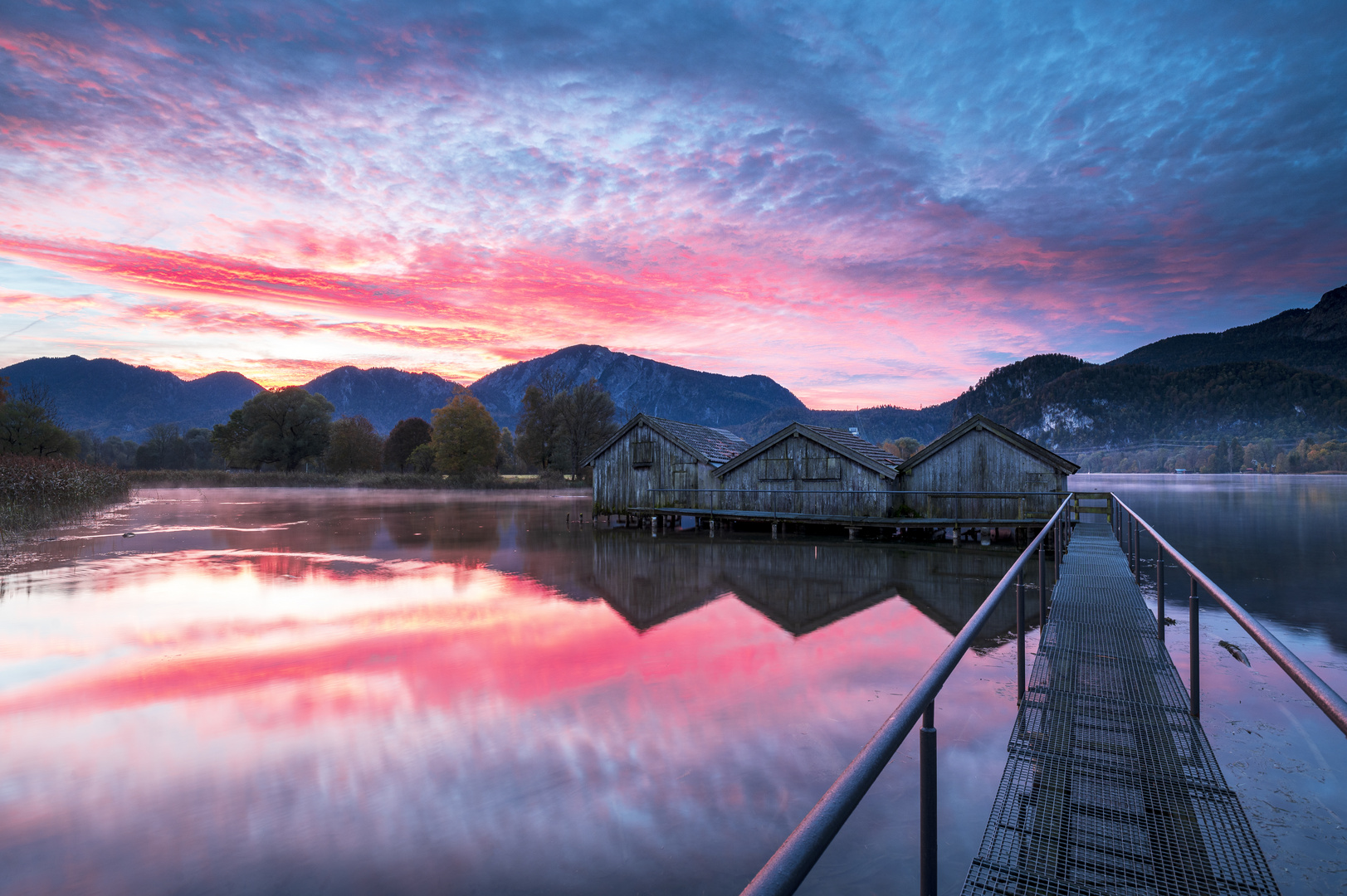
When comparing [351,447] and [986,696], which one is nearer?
[986,696]

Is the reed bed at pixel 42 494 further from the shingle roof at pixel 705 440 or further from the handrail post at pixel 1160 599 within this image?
the handrail post at pixel 1160 599

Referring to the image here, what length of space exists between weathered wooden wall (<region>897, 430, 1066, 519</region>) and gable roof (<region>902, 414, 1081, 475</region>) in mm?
149

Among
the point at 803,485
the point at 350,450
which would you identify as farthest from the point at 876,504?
the point at 350,450

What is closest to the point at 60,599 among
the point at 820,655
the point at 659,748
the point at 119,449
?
the point at 659,748

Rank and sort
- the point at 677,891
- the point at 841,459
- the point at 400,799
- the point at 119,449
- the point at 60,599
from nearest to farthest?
the point at 677,891, the point at 400,799, the point at 60,599, the point at 841,459, the point at 119,449

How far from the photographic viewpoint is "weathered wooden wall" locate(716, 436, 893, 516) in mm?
30281

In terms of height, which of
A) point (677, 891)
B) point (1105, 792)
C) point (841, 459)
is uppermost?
point (841, 459)

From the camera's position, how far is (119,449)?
14825 centimetres

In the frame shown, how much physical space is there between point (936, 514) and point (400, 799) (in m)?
26.2

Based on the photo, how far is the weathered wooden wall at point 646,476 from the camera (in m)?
35.2

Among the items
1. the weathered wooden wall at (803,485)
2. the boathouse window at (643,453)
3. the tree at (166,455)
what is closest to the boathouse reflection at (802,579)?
the weathered wooden wall at (803,485)

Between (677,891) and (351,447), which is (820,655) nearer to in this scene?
(677,891)

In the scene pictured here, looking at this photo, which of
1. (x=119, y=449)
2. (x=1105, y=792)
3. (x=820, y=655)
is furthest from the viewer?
(x=119, y=449)

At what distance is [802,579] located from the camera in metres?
20.0
